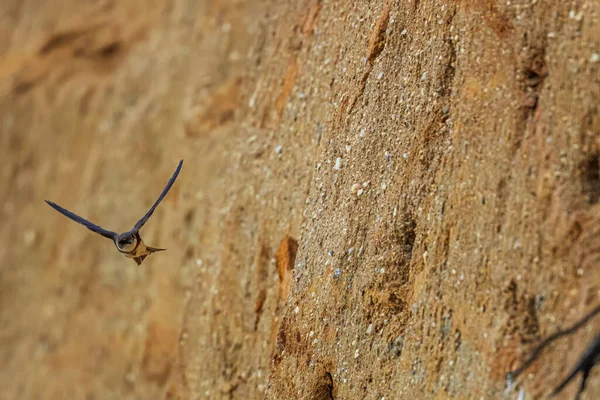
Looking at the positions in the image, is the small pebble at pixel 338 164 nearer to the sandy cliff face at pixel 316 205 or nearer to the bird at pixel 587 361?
the sandy cliff face at pixel 316 205

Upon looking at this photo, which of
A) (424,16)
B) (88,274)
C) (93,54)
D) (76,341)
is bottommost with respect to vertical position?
(76,341)

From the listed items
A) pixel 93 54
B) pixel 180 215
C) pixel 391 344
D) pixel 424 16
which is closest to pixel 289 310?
pixel 391 344

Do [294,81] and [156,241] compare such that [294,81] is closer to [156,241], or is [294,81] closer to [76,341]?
[156,241]

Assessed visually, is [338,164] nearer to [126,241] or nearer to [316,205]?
[316,205]

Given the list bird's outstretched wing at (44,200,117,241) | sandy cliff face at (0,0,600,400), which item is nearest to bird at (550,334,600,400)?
sandy cliff face at (0,0,600,400)

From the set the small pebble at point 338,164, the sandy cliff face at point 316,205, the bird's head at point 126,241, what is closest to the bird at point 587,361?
the sandy cliff face at point 316,205

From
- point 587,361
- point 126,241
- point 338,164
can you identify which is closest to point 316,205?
point 338,164
